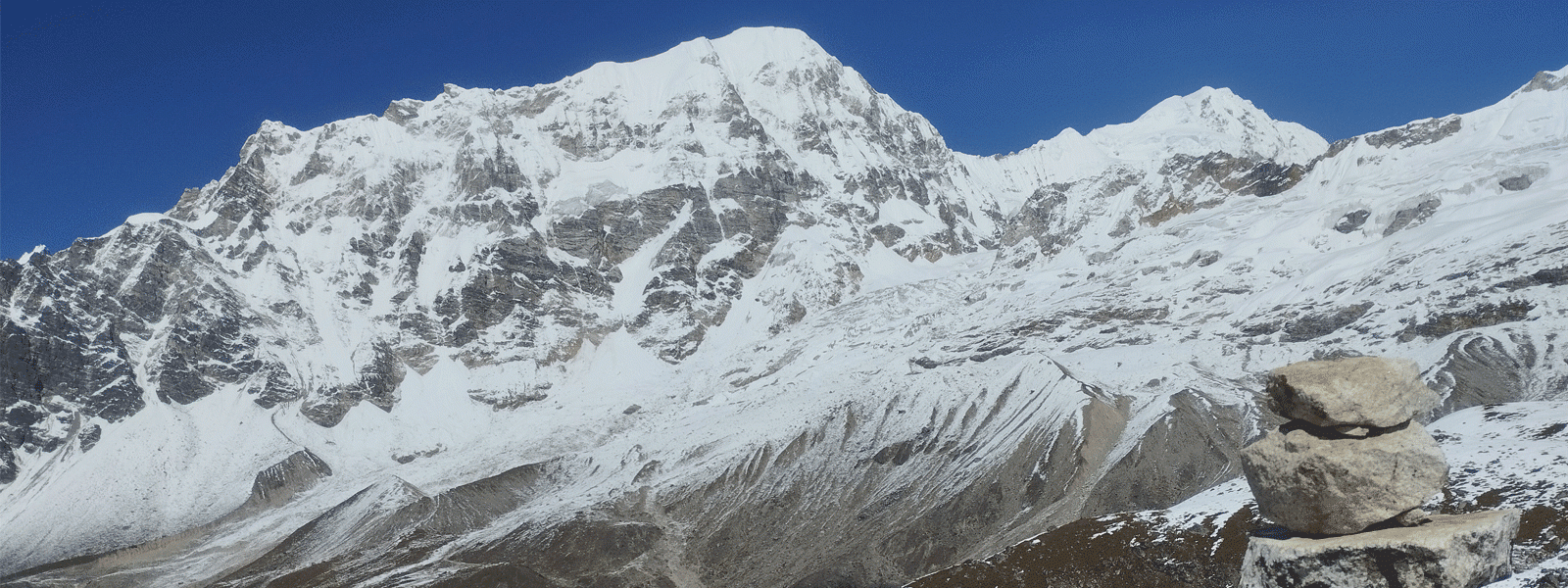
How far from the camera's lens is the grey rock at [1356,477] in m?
19.6

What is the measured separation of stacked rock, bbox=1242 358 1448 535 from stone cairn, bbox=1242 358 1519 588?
0.06ft

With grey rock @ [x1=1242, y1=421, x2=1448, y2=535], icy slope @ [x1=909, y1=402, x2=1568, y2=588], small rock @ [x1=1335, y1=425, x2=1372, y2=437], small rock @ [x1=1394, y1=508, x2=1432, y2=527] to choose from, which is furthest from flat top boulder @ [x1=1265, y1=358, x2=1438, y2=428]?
icy slope @ [x1=909, y1=402, x2=1568, y2=588]

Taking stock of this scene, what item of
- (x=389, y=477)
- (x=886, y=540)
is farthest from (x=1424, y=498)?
(x=389, y=477)

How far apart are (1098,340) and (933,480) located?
6031 cm

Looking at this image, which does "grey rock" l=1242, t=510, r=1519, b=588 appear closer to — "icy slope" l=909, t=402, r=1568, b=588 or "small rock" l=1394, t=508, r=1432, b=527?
"small rock" l=1394, t=508, r=1432, b=527

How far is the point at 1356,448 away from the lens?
1981cm

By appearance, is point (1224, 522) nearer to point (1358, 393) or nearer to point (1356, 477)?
point (1356, 477)

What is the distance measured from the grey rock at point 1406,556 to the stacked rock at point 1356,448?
501 millimetres

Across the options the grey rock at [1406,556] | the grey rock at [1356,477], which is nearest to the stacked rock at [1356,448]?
the grey rock at [1356,477]

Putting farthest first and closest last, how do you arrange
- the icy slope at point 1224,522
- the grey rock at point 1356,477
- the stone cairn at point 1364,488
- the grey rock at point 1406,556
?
the icy slope at point 1224,522 < the grey rock at point 1356,477 < the stone cairn at point 1364,488 < the grey rock at point 1406,556

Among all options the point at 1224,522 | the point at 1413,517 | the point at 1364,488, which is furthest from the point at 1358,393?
the point at 1224,522

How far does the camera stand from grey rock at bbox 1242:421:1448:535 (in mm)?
19594

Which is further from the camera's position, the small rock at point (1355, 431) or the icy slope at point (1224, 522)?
the icy slope at point (1224, 522)

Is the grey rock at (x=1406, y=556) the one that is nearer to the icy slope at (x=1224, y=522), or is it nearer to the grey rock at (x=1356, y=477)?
the grey rock at (x=1356, y=477)
